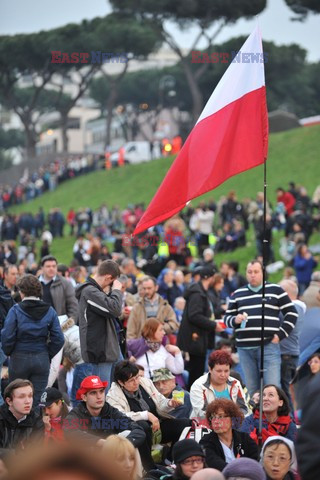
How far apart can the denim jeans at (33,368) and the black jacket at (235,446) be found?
1930 millimetres

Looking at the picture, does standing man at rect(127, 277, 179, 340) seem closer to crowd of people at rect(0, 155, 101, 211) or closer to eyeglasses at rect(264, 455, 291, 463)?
eyeglasses at rect(264, 455, 291, 463)

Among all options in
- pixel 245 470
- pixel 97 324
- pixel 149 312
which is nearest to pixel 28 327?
pixel 97 324

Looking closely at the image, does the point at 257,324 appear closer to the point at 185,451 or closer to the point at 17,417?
the point at 17,417

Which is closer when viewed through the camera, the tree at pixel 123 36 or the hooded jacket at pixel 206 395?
the hooded jacket at pixel 206 395

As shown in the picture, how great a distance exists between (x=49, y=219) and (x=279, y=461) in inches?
1423

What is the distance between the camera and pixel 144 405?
8453 mm

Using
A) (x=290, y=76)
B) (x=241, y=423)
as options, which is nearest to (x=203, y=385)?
(x=241, y=423)

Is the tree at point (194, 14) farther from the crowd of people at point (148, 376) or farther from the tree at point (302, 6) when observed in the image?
the crowd of people at point (148, 376)

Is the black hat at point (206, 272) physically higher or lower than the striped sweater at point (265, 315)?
lower

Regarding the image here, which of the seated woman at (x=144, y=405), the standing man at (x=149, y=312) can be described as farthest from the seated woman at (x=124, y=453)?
the standing man at (x=149, y=312)

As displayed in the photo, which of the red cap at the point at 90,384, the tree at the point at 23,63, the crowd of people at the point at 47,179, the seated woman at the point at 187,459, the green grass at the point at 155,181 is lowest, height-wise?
the crowd of people at the point at 47,179

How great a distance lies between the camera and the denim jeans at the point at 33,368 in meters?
8.76

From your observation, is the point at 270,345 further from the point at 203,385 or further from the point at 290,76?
the point at 290,76

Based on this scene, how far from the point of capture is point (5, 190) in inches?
2282
